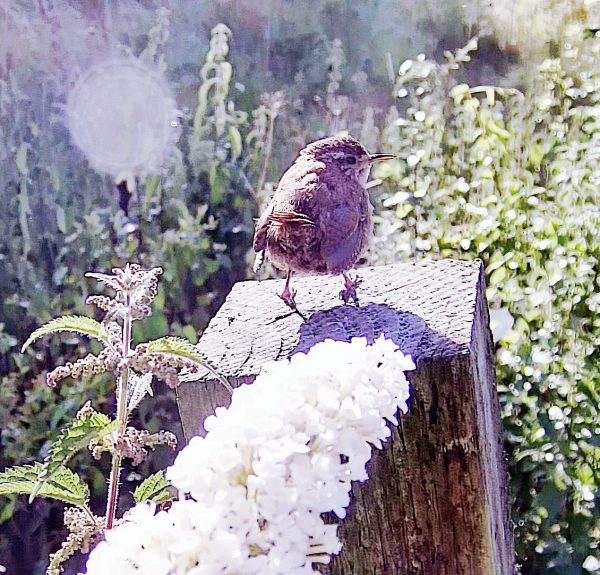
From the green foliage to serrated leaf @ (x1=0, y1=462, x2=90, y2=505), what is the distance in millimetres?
813

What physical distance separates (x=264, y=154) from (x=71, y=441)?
1.51 meters

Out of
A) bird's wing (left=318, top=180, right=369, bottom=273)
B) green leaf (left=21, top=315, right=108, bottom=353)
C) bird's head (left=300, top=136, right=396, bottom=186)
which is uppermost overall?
bird's head (left=300, top=136, right=396, bottom=186)

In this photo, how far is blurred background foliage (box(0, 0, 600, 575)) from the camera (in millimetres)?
1480

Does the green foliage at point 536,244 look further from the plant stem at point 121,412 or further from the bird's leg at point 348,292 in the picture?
the plant stem at point 121,412

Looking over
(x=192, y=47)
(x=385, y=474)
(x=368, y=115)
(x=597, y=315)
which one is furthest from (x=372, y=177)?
(x=385, y=474)

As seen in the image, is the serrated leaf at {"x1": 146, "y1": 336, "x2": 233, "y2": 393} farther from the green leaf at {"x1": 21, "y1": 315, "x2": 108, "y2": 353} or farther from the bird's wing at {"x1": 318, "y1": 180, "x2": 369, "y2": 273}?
the bird's wing at {"x1": 318, "y1": 180, "x2": 369, "y2": 273}

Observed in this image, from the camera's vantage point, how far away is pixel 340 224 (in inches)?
37.9

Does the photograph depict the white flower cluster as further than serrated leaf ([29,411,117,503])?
No

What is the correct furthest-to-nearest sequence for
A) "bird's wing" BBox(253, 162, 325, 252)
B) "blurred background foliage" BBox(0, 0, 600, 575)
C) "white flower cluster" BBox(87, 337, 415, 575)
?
1. "blurred background foliage" BBox(0, 0, 600, 575)
2. "bird's wing" BBox(253, 162, 325, 252)
3. "white flower cluster" BBox(87, 337, 415, 575)

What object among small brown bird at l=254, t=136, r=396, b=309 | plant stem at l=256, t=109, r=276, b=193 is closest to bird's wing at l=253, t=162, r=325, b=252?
small brown bird at l=254, t=136, r=396, b=309

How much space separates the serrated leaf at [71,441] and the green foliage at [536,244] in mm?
829

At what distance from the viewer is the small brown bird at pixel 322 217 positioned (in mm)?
951

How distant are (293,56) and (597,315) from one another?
1031 millimetres

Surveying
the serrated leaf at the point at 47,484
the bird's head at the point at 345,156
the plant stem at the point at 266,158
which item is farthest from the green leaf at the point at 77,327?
the plant stem at the point at 266,158
